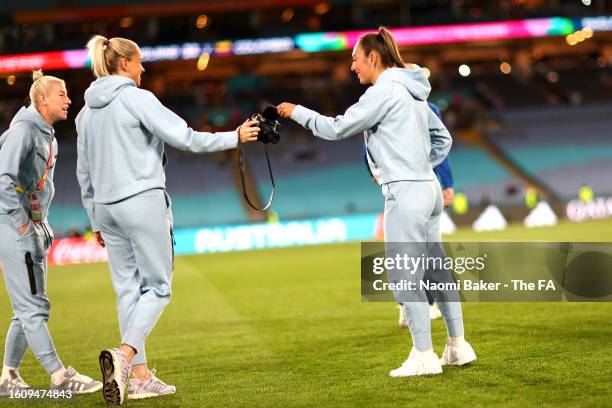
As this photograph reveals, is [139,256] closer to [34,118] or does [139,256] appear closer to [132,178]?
[132,178]

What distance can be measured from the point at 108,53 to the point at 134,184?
3.10ft

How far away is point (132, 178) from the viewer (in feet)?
20.3

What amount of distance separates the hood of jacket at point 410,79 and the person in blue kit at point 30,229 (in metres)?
2.42

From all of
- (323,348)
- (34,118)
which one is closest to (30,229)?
(34,118)

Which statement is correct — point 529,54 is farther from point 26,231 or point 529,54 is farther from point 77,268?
point 26,231

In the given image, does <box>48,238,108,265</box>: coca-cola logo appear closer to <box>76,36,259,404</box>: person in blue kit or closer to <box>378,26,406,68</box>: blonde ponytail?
<box>76,36,259,404</box>: person in blue kit

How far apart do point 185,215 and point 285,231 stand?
5.93m

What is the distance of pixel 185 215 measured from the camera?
31.2m

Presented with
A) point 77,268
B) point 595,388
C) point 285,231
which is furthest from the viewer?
point 285,231

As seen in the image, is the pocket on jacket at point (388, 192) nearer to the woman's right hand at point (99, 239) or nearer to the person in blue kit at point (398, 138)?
the person in blue kit at point (398, 138)

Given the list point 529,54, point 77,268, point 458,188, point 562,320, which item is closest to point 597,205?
point 458,188

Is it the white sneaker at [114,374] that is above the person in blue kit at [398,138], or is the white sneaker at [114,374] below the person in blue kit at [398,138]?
below

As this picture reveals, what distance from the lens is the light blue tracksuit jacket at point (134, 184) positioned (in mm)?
6184

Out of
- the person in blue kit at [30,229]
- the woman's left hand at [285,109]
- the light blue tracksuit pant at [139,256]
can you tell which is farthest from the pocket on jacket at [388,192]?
the person in blue kit at [30,229]
